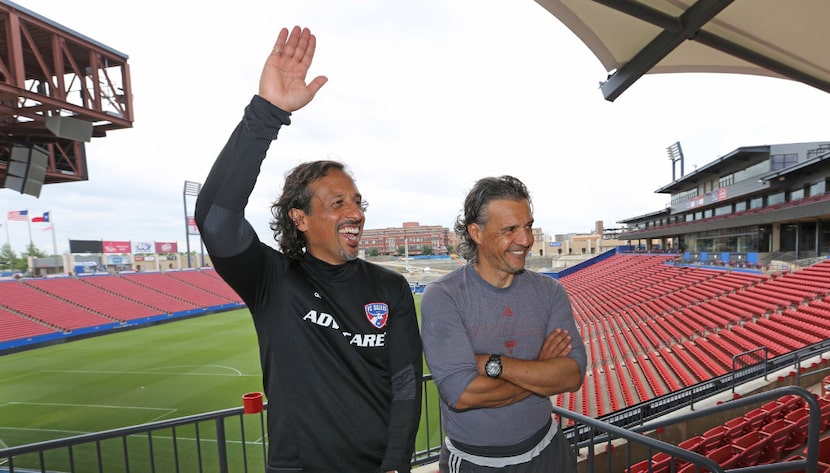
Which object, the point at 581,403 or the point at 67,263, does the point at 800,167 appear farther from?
the point at 67,263

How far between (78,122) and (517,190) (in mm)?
7532

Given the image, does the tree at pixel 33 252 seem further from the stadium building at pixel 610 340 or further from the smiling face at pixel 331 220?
the smiling face at pixel 331 220

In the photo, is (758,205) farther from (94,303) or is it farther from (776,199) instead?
(94,303)

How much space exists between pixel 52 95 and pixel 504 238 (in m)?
7.85

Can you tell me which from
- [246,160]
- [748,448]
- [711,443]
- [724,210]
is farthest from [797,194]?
[246,160]

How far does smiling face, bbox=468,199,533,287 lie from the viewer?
6.21ft

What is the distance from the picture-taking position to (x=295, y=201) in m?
1.77

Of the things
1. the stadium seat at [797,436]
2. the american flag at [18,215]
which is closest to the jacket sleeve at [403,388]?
the stadium seat at [797,436]

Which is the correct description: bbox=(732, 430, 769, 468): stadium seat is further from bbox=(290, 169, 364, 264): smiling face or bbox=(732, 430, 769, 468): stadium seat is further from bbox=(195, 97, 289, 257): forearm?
bbox=(195, 97, 289, 257): forearm

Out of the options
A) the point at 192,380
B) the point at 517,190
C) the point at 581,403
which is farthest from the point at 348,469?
the point at 192,380

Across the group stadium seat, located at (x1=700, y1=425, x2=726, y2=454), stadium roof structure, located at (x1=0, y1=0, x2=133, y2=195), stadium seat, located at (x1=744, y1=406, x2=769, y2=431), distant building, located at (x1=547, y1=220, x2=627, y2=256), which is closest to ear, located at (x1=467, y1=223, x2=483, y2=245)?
stadium seat, located at (x1=700, y1=425, x2=726, y2=454)

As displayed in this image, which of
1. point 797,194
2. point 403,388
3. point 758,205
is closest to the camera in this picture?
point 403,388

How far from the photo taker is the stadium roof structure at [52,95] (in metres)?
5.53

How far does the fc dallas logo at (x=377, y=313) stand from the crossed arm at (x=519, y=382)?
0.47 m
